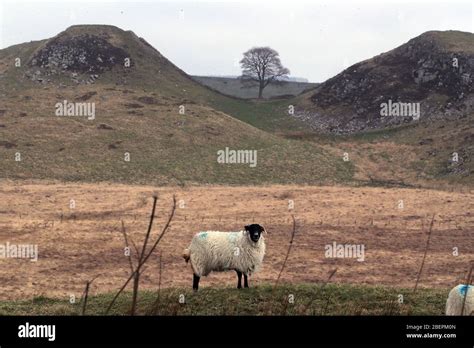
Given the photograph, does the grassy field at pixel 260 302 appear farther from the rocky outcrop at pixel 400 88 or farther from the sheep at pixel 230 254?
the rocky outcrop at pixel 400 88

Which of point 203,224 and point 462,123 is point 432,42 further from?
point 203,224

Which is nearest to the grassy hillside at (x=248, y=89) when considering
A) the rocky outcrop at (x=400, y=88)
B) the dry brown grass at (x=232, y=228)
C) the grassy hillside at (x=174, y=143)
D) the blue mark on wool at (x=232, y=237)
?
the rocky outcrop at (x=400, y=88)

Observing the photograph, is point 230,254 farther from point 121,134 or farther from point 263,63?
point 263,63

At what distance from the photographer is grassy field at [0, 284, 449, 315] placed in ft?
31.3

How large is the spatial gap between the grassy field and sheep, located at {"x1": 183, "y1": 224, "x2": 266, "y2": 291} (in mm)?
617

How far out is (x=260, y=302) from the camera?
397 inches

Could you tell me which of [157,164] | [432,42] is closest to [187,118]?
[157,164]

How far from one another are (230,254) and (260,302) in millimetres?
1910

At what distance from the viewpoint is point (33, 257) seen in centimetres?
1689

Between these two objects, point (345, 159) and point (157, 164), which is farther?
point (345, 159)

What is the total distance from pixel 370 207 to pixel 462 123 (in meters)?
31.2

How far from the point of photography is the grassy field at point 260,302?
9.55 metres

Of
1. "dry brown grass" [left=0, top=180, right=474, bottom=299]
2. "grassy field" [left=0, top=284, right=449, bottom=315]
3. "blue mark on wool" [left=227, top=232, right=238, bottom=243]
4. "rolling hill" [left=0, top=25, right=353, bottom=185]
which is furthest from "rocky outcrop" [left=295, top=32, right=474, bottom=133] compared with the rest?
"grassy field" [left=0, top=284, right=449, bottom=315]
